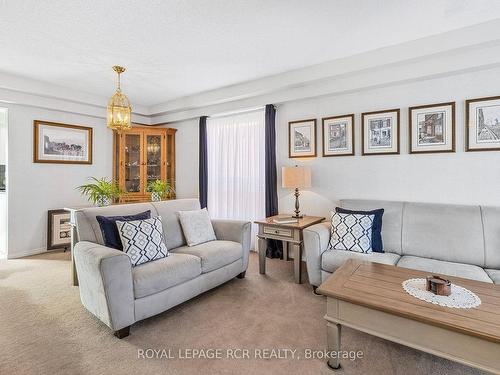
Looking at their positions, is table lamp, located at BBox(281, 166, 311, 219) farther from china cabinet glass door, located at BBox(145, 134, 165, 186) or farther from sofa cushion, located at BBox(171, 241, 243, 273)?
china cabinet glass door, located at BBox(145, 134, 165, 186)

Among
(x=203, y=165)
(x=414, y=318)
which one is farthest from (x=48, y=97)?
(x=414, y=318)

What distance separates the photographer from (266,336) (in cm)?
208

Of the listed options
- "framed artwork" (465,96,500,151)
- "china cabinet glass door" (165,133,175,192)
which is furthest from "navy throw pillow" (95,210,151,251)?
"framed artwork" (465,96,500,151)

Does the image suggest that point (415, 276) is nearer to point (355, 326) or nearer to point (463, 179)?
point (355, 326)

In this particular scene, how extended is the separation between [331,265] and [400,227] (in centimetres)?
88

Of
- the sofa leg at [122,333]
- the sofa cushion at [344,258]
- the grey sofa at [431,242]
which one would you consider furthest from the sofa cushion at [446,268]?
the sofa leg at [122,333]

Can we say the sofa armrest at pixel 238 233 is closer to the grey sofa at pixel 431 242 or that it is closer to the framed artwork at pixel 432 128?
the grey sofa at pixel 431 242

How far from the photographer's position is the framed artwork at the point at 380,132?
3166 millimetres

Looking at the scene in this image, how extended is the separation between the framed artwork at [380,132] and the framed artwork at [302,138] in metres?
0.65

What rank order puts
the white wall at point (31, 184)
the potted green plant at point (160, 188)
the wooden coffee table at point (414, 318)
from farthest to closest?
the potted green plant at point (160, 188), the white wall at point (31, 184), the wooden coffee table at point (414, 318)

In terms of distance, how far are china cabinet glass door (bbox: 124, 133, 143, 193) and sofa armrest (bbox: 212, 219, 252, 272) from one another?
8.04ft

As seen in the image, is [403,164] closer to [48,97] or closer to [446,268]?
[446,268]

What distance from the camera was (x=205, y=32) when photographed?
8.53 feet

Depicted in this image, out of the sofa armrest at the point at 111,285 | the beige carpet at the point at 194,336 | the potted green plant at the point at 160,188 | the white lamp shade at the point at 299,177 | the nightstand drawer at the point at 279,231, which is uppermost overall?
the white lamp shade at the point at 299,177
